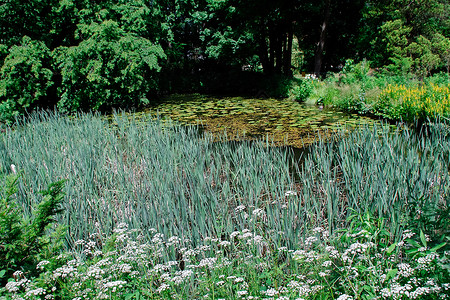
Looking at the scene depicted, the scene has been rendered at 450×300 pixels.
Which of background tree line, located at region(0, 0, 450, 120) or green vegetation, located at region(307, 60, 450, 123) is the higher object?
background tree line, located at region(0, 0, 450, 120)

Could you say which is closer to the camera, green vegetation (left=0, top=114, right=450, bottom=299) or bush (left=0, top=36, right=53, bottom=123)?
green vegetation (left=0, top=114, right=450, bottom=299)

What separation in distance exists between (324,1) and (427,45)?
427cm

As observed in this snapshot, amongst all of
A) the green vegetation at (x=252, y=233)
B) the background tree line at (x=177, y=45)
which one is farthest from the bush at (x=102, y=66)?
the green vegetation at (x=252, y=233)

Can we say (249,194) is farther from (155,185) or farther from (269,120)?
(269,120)

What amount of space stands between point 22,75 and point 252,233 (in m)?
8.35

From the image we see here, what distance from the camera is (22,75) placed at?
8.30 meters

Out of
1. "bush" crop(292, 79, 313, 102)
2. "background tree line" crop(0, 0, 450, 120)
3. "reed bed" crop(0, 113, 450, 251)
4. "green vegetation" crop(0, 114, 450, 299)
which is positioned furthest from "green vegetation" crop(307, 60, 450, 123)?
"background tree line" crop(0, 0, 450, 120)

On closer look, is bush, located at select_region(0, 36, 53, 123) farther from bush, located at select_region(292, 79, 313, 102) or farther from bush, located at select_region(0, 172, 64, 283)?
bush, located at select_region(292, 79, 313, 102)

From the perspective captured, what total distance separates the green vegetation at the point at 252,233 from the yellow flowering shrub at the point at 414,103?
121 inches

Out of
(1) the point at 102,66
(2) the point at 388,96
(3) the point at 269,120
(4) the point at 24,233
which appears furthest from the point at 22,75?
(2) the point at 388,96

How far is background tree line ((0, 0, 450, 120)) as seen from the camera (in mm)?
8414

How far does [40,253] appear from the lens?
182 cm

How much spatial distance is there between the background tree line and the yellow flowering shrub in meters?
4.53

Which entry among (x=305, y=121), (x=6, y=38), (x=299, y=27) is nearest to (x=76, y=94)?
(x=6, y=38)
